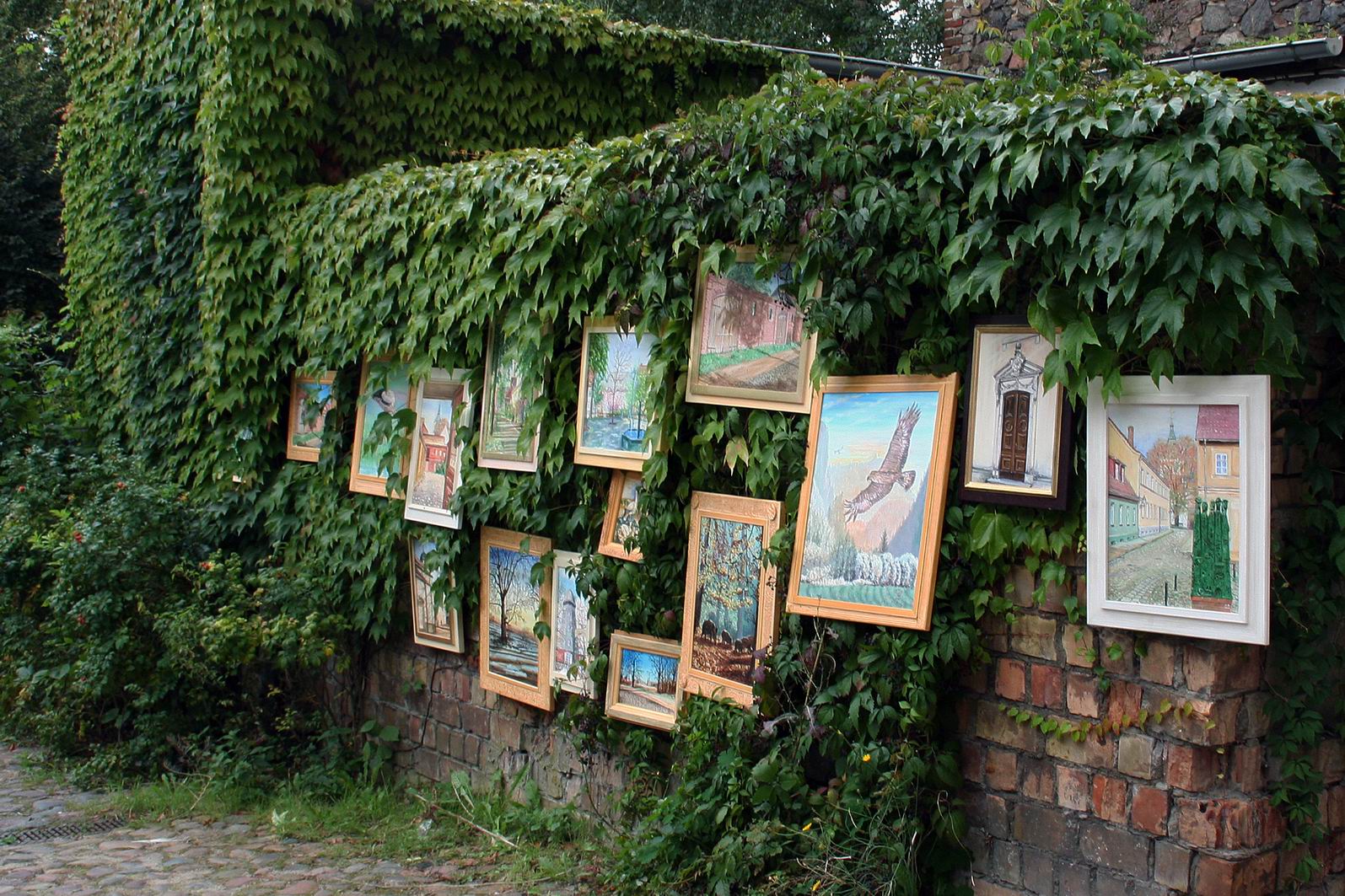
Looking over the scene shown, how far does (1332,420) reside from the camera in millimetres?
3670

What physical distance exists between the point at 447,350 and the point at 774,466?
2293mm

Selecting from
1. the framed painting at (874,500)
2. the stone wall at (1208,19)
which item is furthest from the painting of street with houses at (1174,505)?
the stone wall at (1208,19)

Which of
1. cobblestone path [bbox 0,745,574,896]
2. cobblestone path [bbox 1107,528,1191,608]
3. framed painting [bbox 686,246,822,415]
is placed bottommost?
cobblestone path [bbox 0,745,574,896]

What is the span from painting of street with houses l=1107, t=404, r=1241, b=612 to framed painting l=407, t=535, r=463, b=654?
3.66m

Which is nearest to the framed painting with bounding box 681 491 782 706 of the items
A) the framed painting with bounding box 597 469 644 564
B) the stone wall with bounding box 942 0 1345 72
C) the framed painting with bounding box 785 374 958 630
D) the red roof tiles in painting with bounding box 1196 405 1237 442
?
the framed painting with bounding box 785 374 958 630

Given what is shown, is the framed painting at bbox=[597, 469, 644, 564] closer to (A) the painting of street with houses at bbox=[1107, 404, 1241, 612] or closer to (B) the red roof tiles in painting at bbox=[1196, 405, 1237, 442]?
(A) the painting of street with houses at bbox=[1107, 404, 1241, 612]

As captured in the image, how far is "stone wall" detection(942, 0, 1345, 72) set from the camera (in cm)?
838

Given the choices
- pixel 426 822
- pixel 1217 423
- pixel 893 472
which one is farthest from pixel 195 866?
pixel 1217 423

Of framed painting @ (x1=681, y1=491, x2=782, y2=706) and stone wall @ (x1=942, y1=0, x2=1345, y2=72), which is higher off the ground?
stone wall @ (x1=942, y1=0, x2=1345, y2=72)

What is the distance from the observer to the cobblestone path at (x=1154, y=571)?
3.63m

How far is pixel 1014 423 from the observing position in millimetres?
3971

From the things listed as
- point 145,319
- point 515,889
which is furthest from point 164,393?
point 515,889

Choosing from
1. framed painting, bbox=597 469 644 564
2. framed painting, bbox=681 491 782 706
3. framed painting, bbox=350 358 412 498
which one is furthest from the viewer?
framed painting, bbox=350 358 412 498

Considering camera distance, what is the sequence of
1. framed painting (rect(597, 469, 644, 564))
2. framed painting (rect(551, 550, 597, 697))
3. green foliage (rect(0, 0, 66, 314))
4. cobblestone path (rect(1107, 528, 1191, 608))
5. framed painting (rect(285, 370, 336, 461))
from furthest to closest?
green foliage (rect(0, 0, 66, 314)), framed painting (rect(285, 370, 336, 461)), framed painting (rect(551, 550, 597, 697)), framed painting (rect(597, 469, 644, 564)), cobblestone path (rect(1107, 528, 1191, 608))
